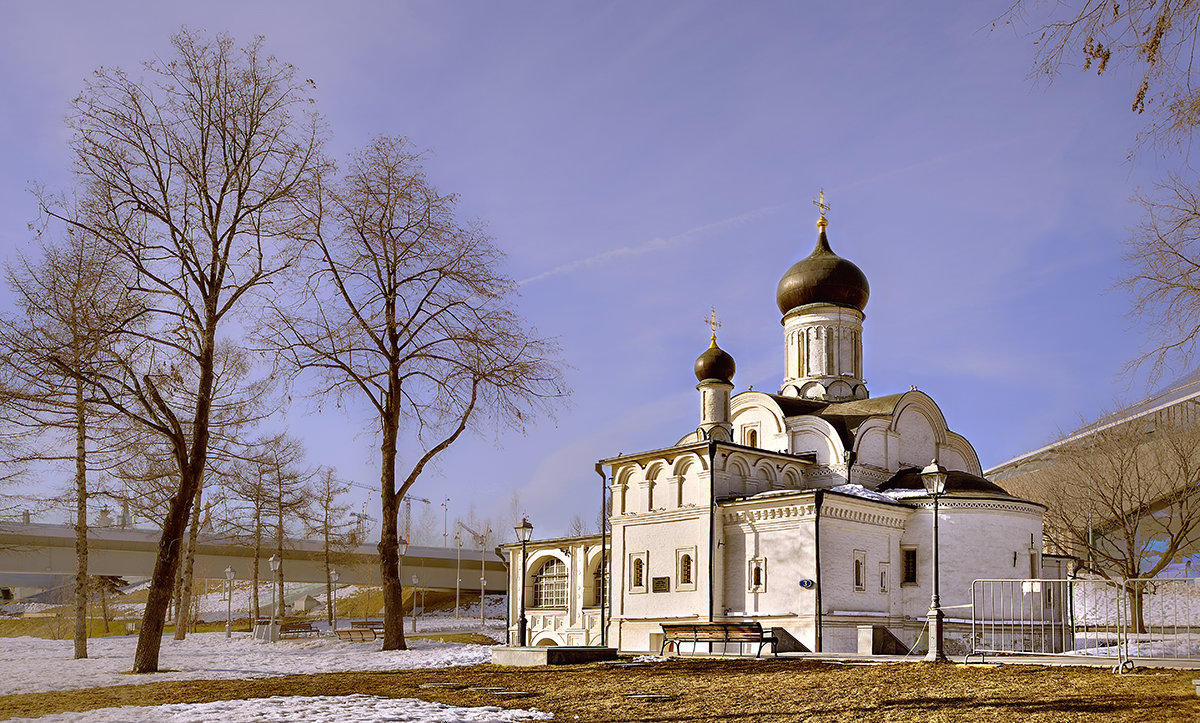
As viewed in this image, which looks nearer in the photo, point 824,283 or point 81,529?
point 81,529

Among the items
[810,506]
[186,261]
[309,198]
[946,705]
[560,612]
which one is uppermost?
[309,198]

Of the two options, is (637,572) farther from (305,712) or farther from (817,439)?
(305,712)

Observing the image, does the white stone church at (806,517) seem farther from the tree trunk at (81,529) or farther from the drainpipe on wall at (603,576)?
the tree trunk at (81,529)

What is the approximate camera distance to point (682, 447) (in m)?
30.7

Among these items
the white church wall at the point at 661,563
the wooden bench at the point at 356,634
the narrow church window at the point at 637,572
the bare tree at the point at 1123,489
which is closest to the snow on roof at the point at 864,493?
the white church wall at the point at 661,563

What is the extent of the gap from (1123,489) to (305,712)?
31043 mm

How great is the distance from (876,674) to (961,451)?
24384mm

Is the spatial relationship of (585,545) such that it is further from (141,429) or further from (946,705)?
(946,705)

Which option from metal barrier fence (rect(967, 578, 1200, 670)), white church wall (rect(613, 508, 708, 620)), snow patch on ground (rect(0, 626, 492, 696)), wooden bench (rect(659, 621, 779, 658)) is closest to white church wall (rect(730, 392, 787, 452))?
white church wall (rect(613, 508, 708, 620))

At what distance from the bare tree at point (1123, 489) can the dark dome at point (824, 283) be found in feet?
33.5

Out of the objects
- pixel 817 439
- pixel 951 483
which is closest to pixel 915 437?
pixel 817 439

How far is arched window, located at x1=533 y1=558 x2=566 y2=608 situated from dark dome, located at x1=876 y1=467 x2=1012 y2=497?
13.6m

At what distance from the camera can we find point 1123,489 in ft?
109

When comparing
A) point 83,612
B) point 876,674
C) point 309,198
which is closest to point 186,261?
point 309,198
